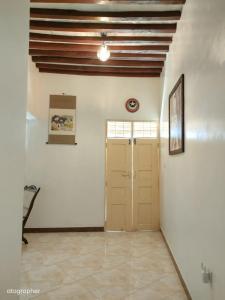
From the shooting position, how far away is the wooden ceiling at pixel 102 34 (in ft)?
10.6

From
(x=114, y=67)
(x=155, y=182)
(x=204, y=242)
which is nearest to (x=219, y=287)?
(x=204, y=242)

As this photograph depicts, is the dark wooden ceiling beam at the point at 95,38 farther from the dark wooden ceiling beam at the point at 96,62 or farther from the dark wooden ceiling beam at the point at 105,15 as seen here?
the dark wooden ceiling beam at the point at 96,62

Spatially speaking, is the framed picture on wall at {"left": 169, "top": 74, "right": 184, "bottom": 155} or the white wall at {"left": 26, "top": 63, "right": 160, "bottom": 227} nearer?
the framed picture on wall at {"left": 169, "top": 74, "right": 184, "bottom": 155}

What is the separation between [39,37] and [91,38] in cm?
81

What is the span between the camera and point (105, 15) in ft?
10.8

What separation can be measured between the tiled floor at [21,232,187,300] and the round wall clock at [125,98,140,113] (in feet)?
8.52

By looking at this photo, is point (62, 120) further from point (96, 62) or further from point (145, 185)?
point (145, 185)

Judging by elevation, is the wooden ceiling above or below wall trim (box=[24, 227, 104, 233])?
above

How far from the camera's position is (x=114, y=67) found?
5.07 m

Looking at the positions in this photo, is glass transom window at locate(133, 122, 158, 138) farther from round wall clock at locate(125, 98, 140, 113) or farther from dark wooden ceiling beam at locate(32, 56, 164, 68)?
dark wooden ceiling beam at locate(32, 56, 164, 68)

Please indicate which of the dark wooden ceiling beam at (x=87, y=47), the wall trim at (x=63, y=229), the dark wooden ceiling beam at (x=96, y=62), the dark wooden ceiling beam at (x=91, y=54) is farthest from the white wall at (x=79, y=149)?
the dark wooden ceiling beam at (x=87, y=47)

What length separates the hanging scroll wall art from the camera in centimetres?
517

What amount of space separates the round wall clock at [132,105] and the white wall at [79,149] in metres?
0.09

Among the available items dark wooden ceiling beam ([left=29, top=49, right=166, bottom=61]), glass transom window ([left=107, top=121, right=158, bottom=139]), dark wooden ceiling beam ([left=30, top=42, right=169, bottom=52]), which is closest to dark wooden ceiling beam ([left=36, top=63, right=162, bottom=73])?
dark wooden ceiling beam ([left=29, top=49, right=166, bottom=61])
